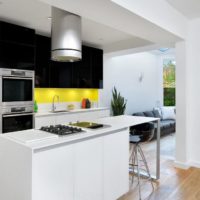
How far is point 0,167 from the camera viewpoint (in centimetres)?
201

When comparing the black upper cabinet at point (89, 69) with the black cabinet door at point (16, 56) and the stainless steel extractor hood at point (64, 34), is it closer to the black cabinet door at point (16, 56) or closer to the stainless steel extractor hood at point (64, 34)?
the black cabinet door at point (16, 56)

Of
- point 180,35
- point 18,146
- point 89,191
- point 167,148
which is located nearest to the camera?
point 18,146

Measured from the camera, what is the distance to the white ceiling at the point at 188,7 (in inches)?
120

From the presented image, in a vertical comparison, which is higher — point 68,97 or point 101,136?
point 68,97

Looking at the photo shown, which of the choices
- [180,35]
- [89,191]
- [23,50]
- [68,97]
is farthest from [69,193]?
[68,97]

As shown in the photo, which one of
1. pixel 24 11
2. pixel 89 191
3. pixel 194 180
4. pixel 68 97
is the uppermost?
pixel 24 11

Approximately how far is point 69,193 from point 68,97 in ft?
11.1

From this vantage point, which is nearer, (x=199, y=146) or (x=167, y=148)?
(x=199, y=146)

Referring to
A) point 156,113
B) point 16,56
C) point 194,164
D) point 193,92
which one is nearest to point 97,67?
point 16,56

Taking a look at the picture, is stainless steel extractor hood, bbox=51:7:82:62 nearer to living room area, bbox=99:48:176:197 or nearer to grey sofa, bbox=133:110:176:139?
living room area, bbox=99:48:176:197

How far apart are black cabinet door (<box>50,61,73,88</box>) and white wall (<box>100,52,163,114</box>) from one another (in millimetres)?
1302

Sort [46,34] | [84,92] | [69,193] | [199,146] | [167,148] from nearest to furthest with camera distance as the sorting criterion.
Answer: [69,193] → [199,146] → [46,34] → [167,148] → [84,92]

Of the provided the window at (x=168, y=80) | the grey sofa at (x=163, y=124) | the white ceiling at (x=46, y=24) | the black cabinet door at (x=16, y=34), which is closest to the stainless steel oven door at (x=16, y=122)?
the black cabinet door at (x=16, y=34)

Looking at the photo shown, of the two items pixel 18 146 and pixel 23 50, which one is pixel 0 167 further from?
pixel 23 50
